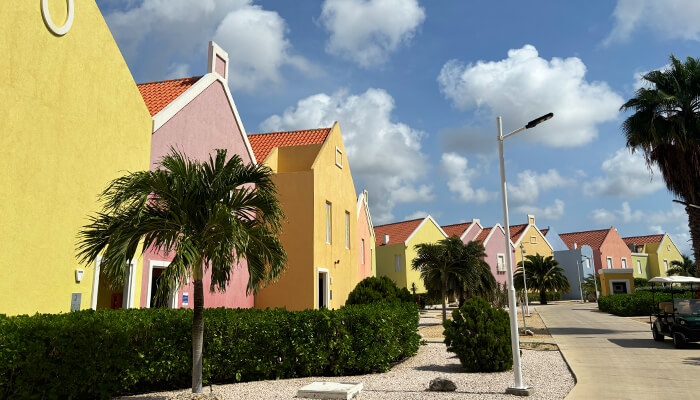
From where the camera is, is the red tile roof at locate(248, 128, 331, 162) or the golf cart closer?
the golf cart

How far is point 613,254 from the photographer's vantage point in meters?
62.2

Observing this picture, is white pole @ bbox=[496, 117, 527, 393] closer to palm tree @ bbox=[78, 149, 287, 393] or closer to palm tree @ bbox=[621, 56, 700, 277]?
palm tree @ bbox=[78, 149, 287, 393]

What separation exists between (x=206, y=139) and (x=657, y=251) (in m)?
72.7

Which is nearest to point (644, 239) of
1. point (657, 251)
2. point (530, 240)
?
point (657, 251)

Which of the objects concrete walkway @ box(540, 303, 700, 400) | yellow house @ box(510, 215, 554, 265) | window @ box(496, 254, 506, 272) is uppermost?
yellow house @ box(510, 215, 554, 265)

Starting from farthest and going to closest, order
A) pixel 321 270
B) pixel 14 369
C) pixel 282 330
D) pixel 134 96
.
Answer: pixel 321 270, pixel 134 96, pixel 282 330, pixel 14 369

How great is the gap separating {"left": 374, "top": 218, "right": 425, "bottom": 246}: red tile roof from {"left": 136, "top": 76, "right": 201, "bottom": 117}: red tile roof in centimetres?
3055

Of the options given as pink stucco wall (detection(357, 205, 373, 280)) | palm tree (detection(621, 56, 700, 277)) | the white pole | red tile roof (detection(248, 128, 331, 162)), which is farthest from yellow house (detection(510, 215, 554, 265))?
the white pole

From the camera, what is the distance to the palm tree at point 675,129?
20.4 m

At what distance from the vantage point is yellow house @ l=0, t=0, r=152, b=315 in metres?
9.91

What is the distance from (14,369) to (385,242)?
129 feet

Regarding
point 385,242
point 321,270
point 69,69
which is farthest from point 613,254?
point 69,69

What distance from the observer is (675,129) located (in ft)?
67.6

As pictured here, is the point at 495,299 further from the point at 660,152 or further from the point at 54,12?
Answer: the point at 54,12
